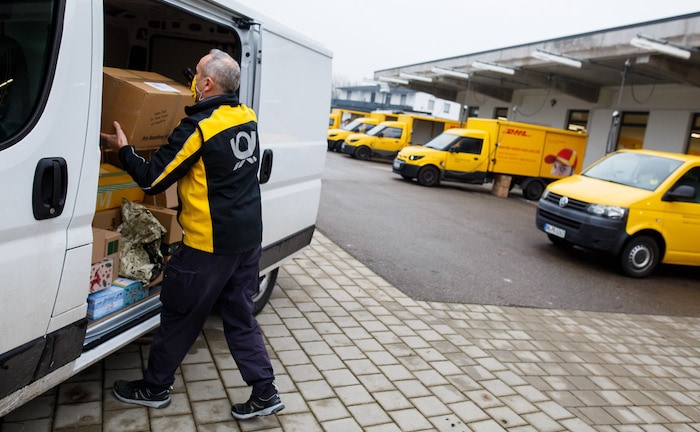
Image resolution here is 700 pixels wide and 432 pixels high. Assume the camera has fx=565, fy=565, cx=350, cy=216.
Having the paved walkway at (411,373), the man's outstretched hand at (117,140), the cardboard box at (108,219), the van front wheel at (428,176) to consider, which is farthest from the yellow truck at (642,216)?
the van front wheel at (428,176)

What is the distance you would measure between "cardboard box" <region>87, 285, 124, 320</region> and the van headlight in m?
7.22

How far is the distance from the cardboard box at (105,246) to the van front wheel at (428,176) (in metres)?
15.1

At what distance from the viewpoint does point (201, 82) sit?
2834 millimetres

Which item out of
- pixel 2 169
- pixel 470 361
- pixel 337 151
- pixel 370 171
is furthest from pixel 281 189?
pixel 337 151

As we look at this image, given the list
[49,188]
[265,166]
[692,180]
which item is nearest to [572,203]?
[692,180]

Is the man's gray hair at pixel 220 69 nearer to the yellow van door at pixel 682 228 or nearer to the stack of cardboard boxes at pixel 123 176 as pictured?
the stack of cardboard boxes at pixel 123 176

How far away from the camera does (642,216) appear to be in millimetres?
8242

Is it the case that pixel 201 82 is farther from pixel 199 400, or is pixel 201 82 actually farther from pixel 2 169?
pixel 199 400

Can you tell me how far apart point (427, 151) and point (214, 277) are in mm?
15483

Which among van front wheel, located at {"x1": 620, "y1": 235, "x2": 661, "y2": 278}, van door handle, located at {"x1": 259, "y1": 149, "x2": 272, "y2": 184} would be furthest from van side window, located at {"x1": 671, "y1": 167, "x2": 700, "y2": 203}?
van door handle, located at {"x1": 259, "y1": 149, "x2": 272, "y2": 184}

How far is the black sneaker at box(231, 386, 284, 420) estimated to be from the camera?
3.13 m

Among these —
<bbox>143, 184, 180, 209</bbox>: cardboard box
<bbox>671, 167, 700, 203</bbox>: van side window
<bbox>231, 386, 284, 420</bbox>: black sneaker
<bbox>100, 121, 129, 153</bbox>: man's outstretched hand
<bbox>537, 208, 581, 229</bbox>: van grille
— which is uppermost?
<bbox>100, 121, 129, 153</bbox>: man's outstretched hand

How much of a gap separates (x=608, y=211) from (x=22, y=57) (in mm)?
7931

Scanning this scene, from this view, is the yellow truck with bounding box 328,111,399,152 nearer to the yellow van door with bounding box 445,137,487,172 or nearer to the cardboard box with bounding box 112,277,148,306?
the yellow van door with bounding box 445,137,487,172
